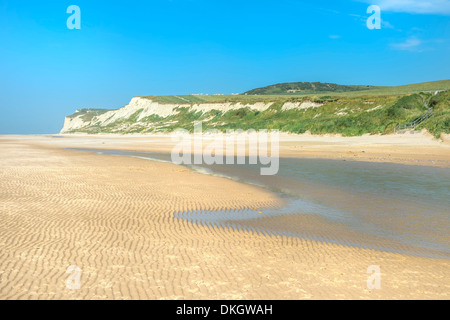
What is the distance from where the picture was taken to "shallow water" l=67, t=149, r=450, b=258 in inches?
320

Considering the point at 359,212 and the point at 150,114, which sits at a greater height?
the point at 150,114

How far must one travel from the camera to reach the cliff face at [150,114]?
282ft

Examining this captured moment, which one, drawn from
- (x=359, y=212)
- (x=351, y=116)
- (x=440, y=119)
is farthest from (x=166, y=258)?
(x=351, y=116)

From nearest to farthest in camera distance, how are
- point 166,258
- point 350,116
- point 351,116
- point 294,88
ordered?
point 166,258 < point 351,116 < point 350,116 < point 294,88

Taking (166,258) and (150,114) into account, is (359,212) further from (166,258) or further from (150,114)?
(150,114)

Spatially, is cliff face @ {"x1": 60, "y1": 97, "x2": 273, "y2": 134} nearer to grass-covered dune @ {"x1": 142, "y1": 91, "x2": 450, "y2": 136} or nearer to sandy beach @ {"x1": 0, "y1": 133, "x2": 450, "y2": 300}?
grass-covered dune @ {"x1": 142, "y1": 91, "x2": 450, "y2": 136}

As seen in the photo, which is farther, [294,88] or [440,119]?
[294,88]

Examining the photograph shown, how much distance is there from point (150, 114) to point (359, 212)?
10434cm

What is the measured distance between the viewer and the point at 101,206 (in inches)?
423

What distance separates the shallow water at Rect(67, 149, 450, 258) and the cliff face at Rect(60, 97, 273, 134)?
2398 inches

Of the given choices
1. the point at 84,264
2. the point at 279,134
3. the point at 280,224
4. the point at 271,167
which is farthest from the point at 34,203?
the point at 279,134

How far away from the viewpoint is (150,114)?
109750 mm
